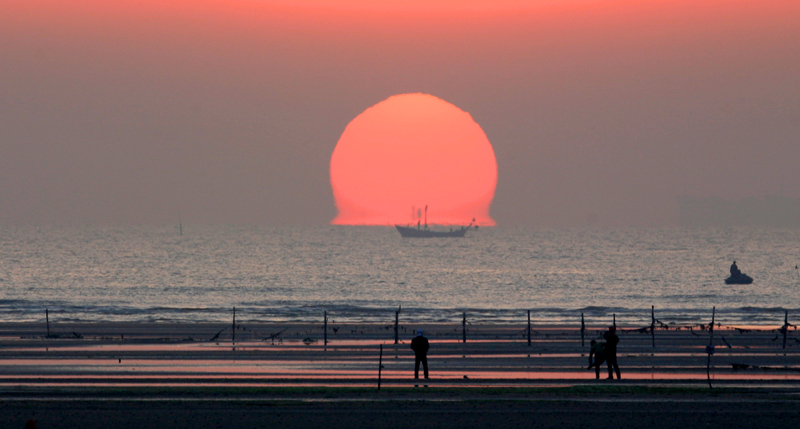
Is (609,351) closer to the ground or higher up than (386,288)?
higher up

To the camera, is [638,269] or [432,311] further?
[638,269]

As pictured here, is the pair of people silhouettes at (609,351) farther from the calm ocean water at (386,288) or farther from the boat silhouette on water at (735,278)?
the boat silhouette on water at (735,278)

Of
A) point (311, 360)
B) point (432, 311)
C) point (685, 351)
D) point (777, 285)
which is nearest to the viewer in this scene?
point (311, 360)

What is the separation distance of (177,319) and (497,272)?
284 ft

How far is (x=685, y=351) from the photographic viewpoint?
36562 millimetres

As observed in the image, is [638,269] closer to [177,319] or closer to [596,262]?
[596,262]

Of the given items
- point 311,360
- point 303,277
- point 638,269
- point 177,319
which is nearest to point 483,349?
point 311,360
